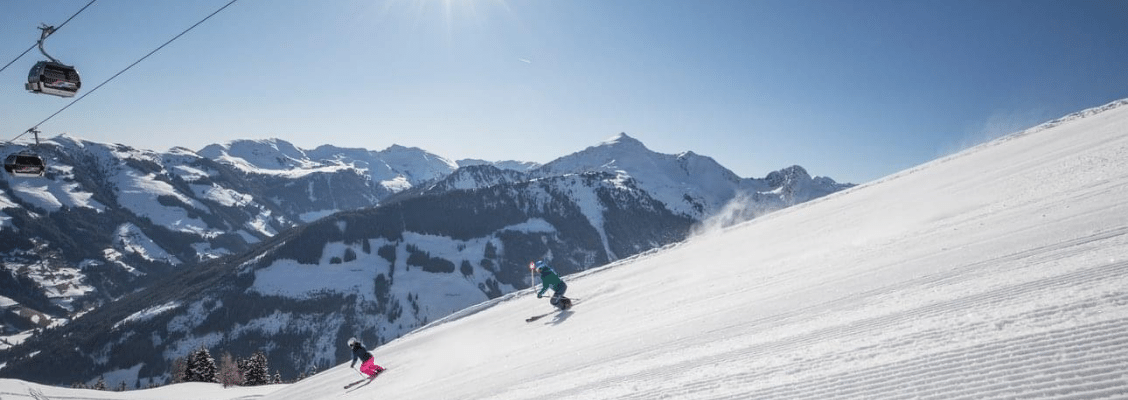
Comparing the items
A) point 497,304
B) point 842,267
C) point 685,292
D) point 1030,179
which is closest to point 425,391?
point 685,292

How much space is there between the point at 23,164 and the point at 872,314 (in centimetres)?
2266

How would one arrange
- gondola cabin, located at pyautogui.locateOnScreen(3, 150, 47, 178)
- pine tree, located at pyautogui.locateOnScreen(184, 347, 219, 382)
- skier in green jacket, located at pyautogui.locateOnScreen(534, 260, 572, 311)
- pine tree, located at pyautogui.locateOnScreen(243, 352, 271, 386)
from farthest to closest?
pine tree, located at pyautogui.locateOnScreen(184, 347, 219, 382) → pine tree, located at pyautogui.locateOnScreen(243, 352, 271, 386) → skier in green jacket, located at pyautogui.locateOnScreen(534, 260, 572, 311) → gondola cabin, located at pyautogui.locateOnScreen(3, 150, 47, 178)

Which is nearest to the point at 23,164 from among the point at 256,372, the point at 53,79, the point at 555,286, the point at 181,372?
the point at 53,79

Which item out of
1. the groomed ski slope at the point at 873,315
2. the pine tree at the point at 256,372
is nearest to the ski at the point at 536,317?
the groomed ski slope at the point at 873,315

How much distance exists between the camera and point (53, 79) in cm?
1258

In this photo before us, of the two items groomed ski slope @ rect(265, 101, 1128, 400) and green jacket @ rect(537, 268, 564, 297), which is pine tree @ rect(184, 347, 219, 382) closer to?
groomed ski slope @ rect(265, 101, 1128, 400)

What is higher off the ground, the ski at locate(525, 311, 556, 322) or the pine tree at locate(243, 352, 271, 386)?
the ski at locate(525, 311, 556, 322)

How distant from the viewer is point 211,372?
52812mm

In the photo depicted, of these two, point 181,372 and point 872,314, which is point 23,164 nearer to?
point 872,314

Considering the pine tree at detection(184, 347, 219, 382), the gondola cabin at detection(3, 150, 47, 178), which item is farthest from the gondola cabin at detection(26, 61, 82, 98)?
the pine tree at detection(184, 347, 219, 382)

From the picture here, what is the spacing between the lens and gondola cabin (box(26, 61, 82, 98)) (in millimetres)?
12438

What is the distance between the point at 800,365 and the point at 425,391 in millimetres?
8581

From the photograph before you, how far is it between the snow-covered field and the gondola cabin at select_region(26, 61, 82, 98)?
35.4ft

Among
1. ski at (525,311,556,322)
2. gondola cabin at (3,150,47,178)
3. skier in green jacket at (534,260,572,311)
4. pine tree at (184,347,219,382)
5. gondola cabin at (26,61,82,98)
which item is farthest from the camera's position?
pine tree at (184,347,219,382)
